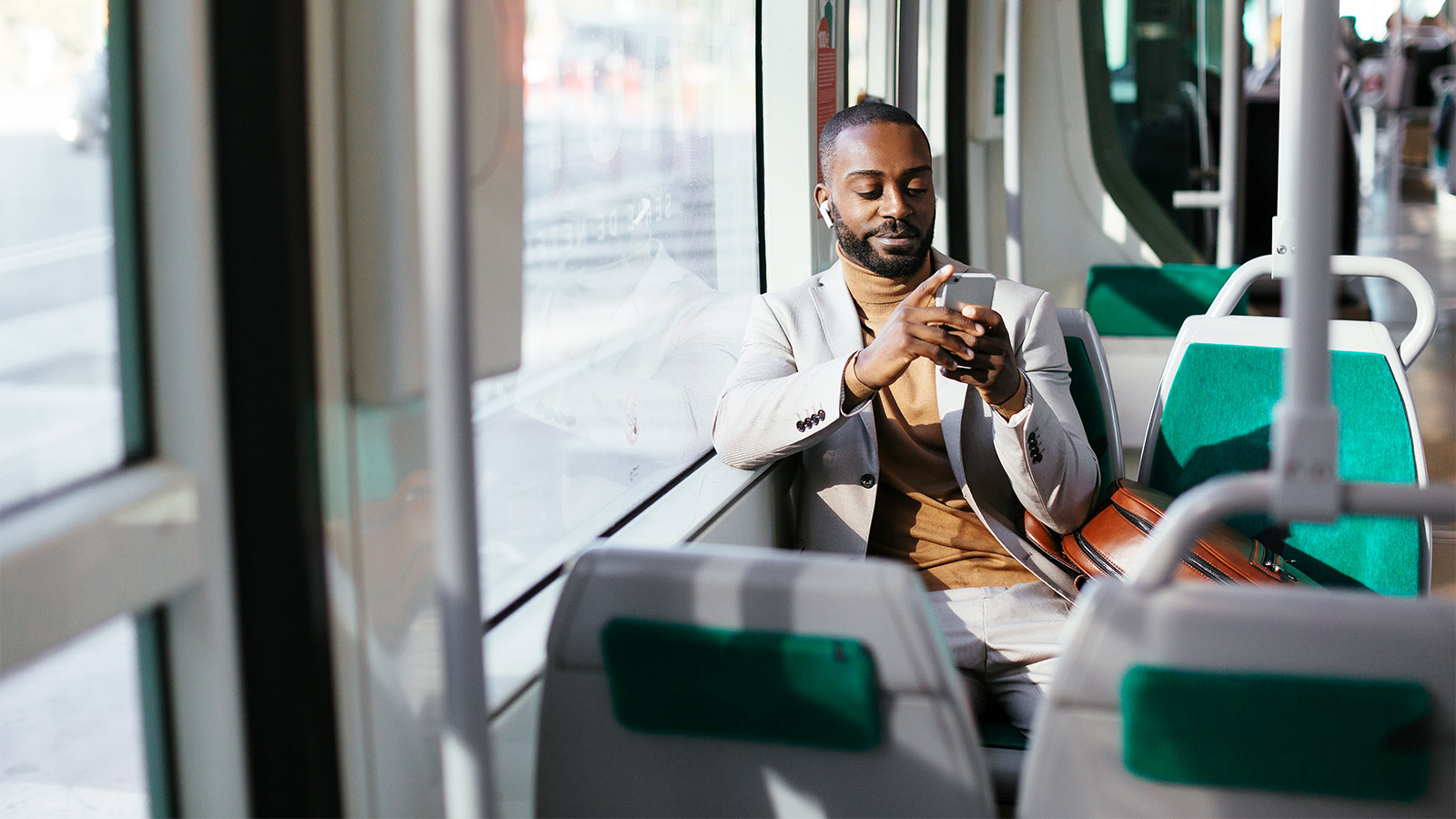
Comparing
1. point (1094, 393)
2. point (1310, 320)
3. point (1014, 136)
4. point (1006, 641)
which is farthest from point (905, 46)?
point (1310, 320)

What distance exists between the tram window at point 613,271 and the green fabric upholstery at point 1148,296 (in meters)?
1.55

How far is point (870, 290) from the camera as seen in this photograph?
2.18m

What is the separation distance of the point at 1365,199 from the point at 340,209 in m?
14.5

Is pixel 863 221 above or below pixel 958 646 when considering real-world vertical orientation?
above

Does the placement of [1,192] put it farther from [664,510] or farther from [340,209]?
[664,510]

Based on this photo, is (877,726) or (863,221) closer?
(877,726)

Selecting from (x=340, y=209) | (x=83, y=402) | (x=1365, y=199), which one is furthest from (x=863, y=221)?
(x=1365, y=199)

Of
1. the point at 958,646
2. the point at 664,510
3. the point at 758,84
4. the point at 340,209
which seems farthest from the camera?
the point at 758,84

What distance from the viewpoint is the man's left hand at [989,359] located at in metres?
1.71

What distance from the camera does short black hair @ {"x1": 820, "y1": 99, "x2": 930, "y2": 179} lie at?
213 centimetres

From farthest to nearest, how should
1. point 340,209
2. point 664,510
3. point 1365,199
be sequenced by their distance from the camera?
point 1365,199 < point 664,510 < point 340,209

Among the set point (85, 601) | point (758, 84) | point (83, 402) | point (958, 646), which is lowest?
point (958, 646)

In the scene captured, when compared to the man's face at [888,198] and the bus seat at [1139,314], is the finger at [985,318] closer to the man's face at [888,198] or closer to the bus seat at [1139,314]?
the man's face at [888,198]

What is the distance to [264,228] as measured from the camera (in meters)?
1.09
